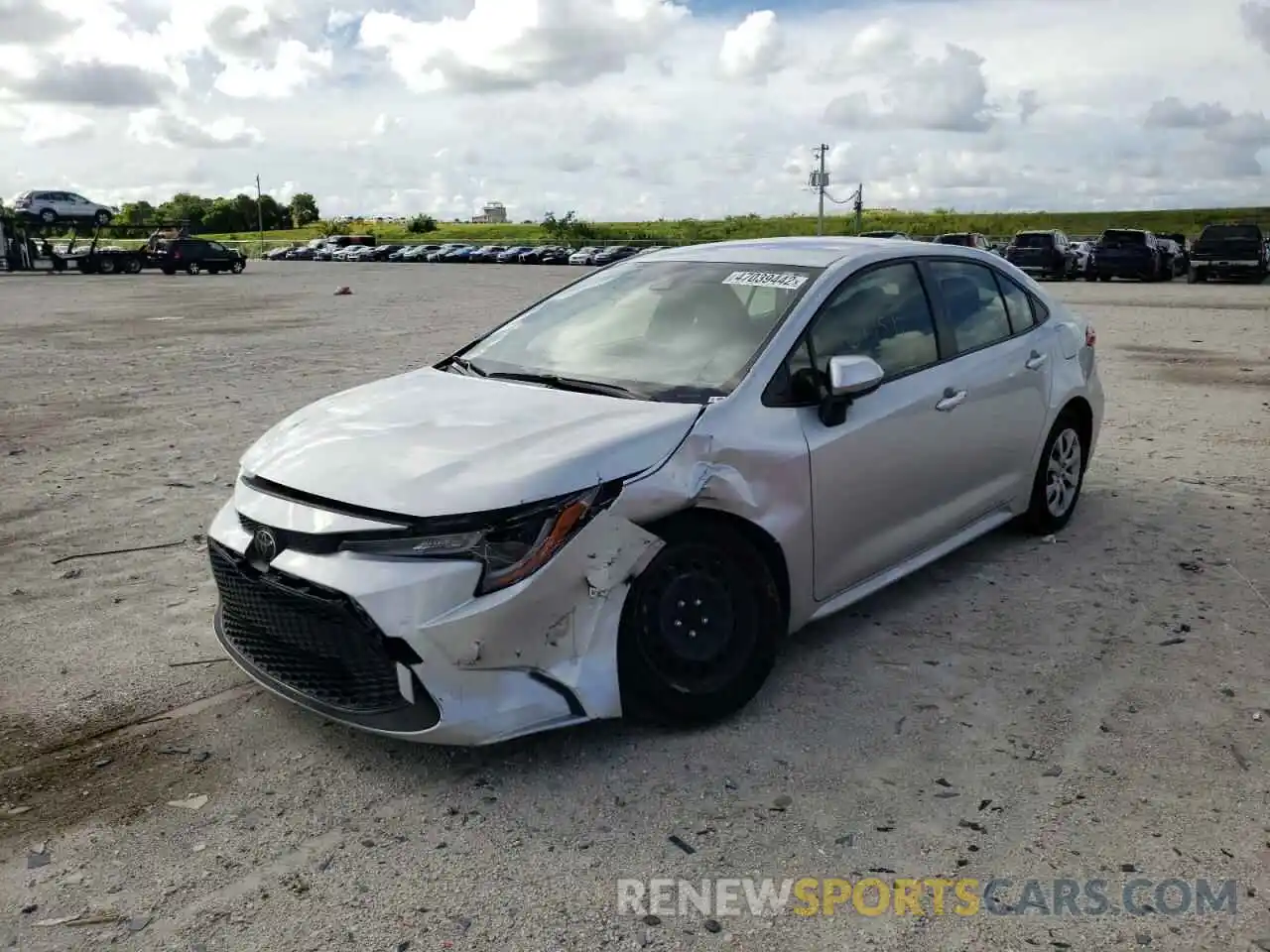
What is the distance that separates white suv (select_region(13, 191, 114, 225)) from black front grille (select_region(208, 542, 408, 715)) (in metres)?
50.5

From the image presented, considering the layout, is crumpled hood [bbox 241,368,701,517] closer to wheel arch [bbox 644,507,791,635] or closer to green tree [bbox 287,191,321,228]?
wheel arch [bbox 644,507,791,635]

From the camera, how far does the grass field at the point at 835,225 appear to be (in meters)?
119

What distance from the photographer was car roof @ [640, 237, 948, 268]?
4.65 m

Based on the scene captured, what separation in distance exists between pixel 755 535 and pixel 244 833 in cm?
184

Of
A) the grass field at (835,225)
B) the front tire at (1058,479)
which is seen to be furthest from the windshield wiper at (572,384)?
the grass field at (835,225)

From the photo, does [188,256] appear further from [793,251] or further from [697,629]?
[697,629]

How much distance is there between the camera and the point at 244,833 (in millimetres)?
3107

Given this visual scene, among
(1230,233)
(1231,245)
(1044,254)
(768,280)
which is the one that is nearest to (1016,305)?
(768,280)

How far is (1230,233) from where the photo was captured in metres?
33.3

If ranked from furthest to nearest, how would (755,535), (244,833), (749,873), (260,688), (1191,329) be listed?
(1191,329)
(260,688)
(755,535)
(244,833)
(749,873)

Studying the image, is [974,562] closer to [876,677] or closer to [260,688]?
[876,677]

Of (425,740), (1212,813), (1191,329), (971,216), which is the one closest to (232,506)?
(425,740)

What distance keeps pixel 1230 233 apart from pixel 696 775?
1407 inches

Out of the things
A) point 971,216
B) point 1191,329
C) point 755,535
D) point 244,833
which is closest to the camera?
point 244,833
